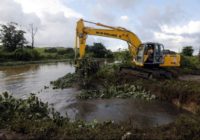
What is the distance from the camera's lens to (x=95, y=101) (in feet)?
49.8

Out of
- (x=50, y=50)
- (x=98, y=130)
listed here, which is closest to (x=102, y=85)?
(x=98, y=130)

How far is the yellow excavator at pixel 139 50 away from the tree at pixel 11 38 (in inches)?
1806

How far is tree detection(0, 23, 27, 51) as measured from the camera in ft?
208

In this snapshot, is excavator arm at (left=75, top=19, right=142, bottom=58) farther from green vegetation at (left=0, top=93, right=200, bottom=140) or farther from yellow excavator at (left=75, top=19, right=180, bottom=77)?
green vegetation at (left=0, top=93, right=200, bottom=140)

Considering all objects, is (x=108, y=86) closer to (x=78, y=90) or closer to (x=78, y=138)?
(x=78, y=90)

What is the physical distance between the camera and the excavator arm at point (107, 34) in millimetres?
20094

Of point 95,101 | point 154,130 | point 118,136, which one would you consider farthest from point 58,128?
point 95,101

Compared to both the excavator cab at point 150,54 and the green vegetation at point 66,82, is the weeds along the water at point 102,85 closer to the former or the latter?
the green vegetation at point 66,82

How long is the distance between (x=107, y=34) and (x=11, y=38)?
1870 inches

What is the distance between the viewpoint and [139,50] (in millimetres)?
20656

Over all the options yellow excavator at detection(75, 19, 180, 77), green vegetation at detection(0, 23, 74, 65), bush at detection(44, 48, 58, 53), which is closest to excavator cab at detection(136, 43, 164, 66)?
yellow excavator at detection(75, 19, 180, 77)

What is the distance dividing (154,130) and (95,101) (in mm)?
7790

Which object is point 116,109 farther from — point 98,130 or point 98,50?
point 98,50

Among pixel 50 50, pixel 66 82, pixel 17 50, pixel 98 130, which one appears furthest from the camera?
pixel 50 50
